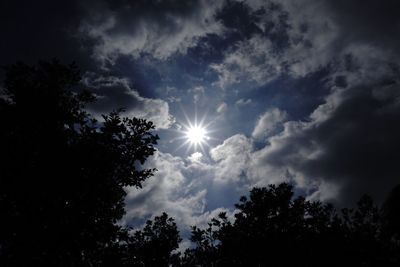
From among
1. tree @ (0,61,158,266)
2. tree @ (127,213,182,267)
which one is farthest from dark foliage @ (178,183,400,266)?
tree @ (0,61,158,266)

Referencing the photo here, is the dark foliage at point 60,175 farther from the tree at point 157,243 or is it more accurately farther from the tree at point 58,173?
the tree at point 157,243

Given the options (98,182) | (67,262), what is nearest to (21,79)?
(98,182)

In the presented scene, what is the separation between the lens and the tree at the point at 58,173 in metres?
12.5

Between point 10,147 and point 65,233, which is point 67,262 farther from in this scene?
point 10,147

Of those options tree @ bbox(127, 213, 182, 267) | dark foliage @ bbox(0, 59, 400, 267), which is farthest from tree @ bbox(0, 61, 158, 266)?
tree @ bbox(127, 213, 182, 267)

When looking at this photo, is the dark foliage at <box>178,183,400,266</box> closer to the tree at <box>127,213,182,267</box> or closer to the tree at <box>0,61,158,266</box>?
the tree at <box>127,213,182,267</box>

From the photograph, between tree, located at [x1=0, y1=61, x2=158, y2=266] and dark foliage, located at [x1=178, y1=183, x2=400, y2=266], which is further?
dark foliage, located at [x1=178, y1=183, x2=400, y2=266]

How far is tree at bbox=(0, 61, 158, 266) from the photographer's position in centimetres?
1251

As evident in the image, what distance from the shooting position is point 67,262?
41.1 feet

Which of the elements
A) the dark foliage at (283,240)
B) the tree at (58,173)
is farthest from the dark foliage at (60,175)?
A: the dark foliage at (283,240)

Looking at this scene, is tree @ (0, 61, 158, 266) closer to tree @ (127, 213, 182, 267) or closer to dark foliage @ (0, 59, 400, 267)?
dark foliage @ (0, 59, 400, 267)

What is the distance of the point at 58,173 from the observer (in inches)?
525

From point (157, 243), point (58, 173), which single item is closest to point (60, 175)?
point (58, 173)

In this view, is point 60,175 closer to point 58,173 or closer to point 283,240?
point 58,173
